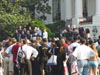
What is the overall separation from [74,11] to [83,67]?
1002 inches

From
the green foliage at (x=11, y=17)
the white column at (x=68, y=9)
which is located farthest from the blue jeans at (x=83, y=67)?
the white column at (x=68, y=9)

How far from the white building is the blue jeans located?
17.7 m

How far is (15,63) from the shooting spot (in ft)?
45.1

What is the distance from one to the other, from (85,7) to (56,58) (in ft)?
87.8

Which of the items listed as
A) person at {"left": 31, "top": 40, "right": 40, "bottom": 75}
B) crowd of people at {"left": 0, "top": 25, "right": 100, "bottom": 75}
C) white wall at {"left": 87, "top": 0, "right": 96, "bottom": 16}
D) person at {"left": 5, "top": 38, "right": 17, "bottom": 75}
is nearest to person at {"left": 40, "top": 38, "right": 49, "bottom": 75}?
crowd of people at {"left": 0, "top": 25, "right": 100, "bottom": 75}

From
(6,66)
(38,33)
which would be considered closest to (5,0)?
(38,33)

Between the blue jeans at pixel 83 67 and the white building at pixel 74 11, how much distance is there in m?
17.7

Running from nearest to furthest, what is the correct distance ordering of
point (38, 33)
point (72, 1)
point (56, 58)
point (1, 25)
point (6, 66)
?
point (56, 58) → point (6, 66) → point (38, 33) → point (1, 25) → point (72, 1)

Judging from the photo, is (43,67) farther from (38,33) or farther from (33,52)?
(38,33)

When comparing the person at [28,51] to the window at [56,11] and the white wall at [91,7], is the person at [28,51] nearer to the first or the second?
the white wall at [91,7]

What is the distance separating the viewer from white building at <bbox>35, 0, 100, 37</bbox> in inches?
1286

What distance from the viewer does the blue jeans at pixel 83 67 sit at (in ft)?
39.8

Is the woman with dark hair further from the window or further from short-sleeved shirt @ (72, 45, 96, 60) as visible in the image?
the window

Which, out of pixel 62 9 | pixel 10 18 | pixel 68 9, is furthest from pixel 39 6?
pixel 10 18
